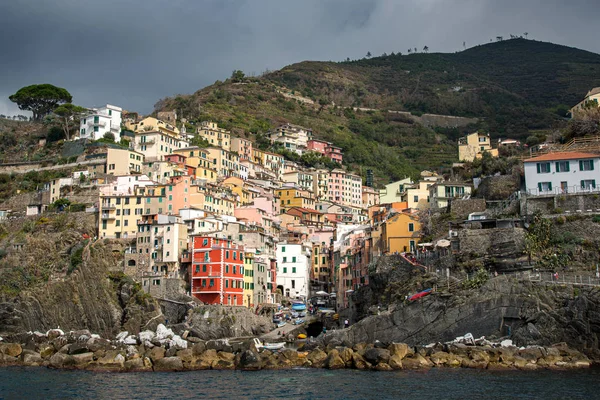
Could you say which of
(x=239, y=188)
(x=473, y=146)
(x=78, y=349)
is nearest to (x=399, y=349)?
(x=78, y=349)

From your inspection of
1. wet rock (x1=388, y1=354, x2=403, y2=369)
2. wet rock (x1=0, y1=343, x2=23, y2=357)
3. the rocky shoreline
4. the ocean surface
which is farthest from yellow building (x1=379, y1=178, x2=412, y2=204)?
wet rock (x1=0, y1=343, x2=23, y2=357)

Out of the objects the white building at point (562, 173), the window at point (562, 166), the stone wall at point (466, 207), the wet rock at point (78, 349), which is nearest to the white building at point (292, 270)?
the stone wall at point (466, 207)

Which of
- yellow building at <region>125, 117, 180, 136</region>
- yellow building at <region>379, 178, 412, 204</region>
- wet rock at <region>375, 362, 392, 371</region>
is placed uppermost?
yellow building at <region>125, 117, 180, 136</region>

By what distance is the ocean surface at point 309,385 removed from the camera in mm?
40844

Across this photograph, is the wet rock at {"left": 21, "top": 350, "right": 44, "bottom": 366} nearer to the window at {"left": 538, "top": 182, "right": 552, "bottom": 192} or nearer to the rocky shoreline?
the rocky shoreline

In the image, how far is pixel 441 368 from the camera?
160 feet

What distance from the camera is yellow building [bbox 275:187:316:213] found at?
110875mm

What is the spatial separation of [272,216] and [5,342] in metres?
44.1

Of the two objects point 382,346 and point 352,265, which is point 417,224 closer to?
point 352,265

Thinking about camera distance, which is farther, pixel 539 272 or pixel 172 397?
pixel 539 272

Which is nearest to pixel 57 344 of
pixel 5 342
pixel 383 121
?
pixel 5 342

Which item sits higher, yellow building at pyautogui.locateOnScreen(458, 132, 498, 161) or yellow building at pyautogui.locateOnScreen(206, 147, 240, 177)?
yellow building at pyautogui.locateOnScreen(458, 132, 498, 161)

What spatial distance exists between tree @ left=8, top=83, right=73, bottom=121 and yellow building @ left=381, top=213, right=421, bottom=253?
71616 millimetres

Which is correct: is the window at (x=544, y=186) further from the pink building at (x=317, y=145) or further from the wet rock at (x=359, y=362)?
the pink building at (x=317, y=145)
